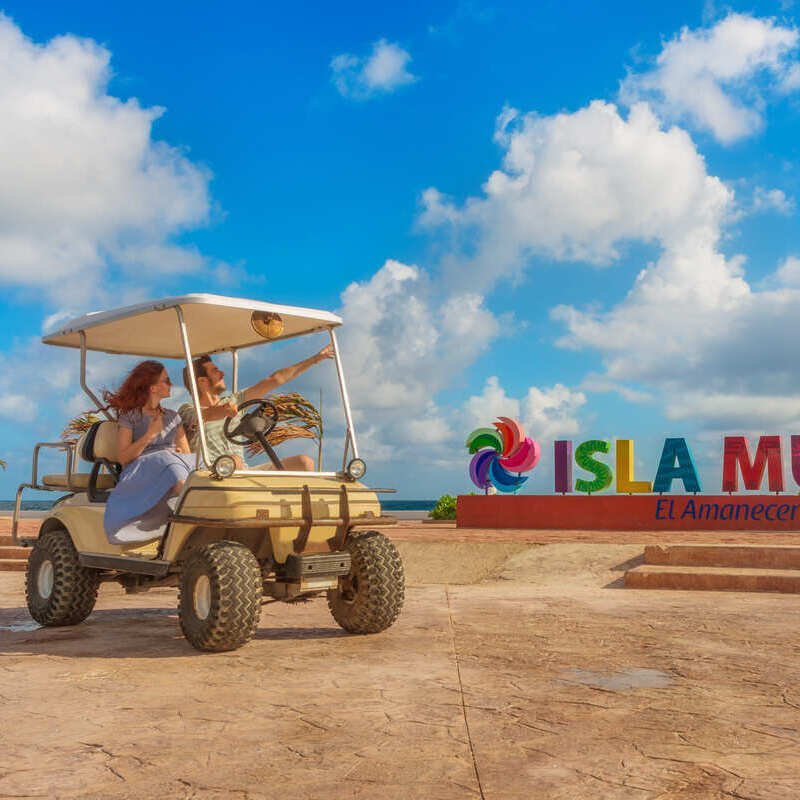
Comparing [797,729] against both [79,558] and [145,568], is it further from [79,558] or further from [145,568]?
[79,558]

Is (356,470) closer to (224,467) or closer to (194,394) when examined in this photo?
(224,467)

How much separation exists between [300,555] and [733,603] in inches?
197

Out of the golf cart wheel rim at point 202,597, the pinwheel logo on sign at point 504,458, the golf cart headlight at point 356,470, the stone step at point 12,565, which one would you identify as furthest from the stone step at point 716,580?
the pinwheel logo on sign at point 504,458

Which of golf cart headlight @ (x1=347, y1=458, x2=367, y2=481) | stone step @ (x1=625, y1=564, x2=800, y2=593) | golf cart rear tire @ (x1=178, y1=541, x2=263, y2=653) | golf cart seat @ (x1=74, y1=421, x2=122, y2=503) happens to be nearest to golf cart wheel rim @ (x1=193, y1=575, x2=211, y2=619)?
golf cart rear tire @ (x1=178, y1=541, x2=263, y2=653)

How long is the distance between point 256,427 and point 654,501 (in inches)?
677

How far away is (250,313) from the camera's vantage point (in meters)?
6.79

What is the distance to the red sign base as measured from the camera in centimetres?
2100

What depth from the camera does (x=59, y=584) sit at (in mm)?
7094

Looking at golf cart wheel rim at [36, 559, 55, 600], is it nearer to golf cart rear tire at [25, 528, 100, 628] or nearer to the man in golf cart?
golf cart rear tire at [25, 528, 100, 628]

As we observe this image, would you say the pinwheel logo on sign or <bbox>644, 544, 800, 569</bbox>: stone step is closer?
<bbox>644, 544, 800, 569</bbox>: stone step

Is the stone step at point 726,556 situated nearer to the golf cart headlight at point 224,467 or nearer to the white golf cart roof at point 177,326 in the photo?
the white golf cart roof at point 177,326

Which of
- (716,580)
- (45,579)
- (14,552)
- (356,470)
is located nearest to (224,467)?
(356,470)

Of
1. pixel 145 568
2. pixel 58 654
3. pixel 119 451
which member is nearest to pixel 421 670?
pixel 145 568

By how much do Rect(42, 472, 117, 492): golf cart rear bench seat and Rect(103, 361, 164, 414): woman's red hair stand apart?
660 mm
